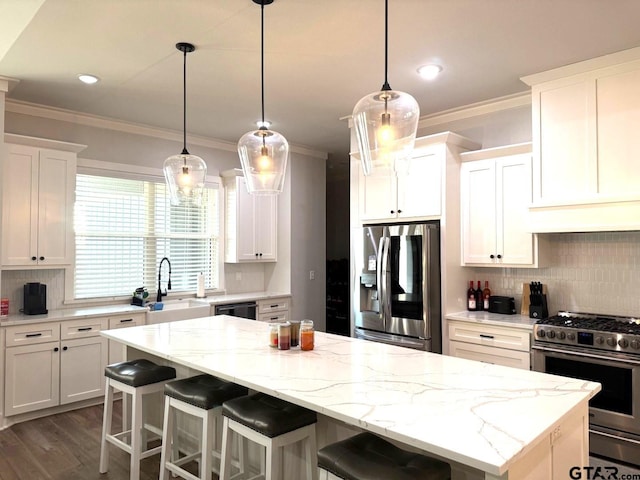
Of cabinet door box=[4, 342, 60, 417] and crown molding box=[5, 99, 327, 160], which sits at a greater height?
crown molding box=[5, 99, 327, 160]

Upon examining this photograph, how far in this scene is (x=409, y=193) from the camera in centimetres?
415

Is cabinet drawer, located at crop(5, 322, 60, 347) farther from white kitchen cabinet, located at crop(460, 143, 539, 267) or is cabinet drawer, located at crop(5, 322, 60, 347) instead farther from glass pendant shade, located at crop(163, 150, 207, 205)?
white kitchen cabinet, located at crop(460, 143, 539, 267)

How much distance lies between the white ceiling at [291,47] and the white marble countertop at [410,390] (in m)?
1.88

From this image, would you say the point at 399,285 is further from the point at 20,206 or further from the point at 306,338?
the point at 20,206

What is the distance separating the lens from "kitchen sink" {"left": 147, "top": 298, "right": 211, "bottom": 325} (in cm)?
454

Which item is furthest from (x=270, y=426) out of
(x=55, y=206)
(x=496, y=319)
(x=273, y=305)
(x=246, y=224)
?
(x=246, y=224)

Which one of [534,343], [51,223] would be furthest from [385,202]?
[51,223]

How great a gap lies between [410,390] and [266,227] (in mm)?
4162

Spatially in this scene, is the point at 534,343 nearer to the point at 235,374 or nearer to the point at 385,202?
the point at 385,202

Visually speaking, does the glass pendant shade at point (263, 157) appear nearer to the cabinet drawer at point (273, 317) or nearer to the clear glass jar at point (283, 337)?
the clear glass jar at point (283, 337)

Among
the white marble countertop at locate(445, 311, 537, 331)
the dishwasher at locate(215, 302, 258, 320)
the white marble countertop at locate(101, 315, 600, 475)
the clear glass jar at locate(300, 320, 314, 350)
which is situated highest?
the clear glass jar at locate(300, 320, 314, 350)

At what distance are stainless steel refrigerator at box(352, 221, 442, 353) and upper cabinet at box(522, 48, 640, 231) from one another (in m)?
0.90

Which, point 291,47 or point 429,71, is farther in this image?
point 429,71

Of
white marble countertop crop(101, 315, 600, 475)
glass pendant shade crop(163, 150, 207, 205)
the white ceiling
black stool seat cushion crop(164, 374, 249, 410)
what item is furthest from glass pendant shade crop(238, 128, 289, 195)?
black stool seat cushion crop(164, 374, 249, 410)
